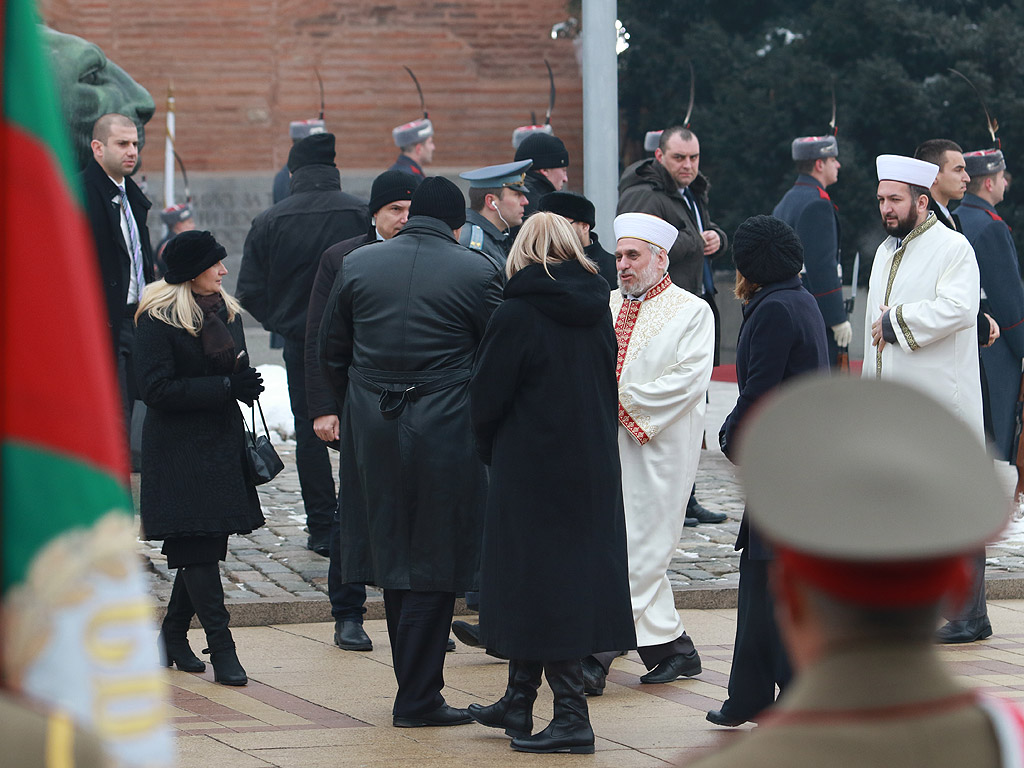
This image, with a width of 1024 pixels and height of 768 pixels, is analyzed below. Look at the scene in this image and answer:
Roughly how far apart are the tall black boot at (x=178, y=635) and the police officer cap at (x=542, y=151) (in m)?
3.39

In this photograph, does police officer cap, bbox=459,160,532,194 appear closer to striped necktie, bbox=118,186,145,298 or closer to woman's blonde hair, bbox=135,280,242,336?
woman's blonde hair, bbox=135,280,242,336

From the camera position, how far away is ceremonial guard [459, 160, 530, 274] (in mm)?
7547

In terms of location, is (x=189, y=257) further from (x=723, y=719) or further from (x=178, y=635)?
(x=723, y=719)

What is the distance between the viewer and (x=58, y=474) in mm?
1443

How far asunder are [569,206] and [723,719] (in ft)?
6.75

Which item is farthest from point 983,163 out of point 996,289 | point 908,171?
point 908,171

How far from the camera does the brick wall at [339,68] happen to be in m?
23.3

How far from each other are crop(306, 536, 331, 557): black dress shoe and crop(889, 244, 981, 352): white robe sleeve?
3079 millimetres

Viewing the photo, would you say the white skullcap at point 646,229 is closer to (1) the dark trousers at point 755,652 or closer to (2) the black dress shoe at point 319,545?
(1) the dark trousers at point 755,652

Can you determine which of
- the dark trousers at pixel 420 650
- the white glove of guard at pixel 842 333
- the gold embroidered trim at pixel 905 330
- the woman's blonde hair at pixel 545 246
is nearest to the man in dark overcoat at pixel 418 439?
the dark trousers at pixel 420 650

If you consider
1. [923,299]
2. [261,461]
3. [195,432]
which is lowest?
[261,461]

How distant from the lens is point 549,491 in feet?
17.7

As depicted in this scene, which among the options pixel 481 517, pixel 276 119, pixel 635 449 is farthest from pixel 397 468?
pixel 276 119

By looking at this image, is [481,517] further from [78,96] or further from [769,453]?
[78,96]
